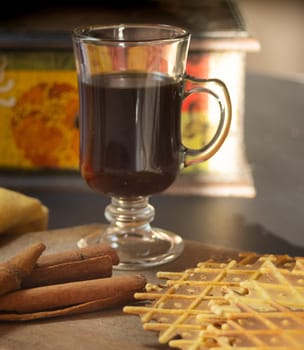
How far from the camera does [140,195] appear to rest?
125 cm

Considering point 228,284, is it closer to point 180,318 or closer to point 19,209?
point 180,318

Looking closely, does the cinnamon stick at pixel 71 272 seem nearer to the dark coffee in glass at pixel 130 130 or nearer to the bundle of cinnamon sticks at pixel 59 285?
the bundle of cinnamon sticks at pixel 59 285

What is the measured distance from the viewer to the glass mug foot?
127cm

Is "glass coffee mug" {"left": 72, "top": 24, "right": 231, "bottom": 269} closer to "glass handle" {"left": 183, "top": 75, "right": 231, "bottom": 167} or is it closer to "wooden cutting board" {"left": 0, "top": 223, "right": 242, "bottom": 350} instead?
"glass handle" {"left": 183, "top": 75, "right": 231, "bottom": 167}

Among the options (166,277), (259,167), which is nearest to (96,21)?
(259,167)

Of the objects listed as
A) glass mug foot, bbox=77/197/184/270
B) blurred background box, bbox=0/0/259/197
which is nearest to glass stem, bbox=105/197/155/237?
glass mug foot, bbox=77/197/184/270

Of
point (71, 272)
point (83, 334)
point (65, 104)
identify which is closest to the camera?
point (83, 334)

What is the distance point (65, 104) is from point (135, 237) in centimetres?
47

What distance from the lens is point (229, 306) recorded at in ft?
3.32

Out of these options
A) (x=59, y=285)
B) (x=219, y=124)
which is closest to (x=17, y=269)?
(x=59, y=285)

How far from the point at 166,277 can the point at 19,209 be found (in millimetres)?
298

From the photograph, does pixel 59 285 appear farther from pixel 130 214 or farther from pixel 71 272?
pixel 130 214

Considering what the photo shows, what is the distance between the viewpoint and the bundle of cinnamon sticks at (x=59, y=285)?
1.04 meters

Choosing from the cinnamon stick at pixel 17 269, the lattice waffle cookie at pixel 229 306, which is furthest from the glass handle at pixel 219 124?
the cinnamon stick at pixel 17 269
